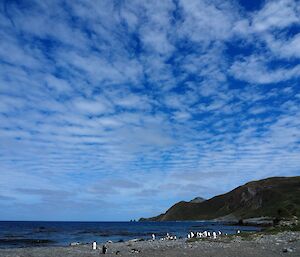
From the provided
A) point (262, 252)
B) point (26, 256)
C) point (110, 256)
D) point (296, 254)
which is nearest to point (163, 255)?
point (110, 256)

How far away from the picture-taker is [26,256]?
38.8 m

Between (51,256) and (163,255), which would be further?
(51,256)

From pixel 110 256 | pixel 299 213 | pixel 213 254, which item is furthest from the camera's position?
pixel 299 213

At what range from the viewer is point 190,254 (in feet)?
109

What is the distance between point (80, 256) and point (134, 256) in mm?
6665

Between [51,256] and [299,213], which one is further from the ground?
[299,213]

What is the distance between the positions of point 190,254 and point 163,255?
2243mm

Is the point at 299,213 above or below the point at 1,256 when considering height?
above

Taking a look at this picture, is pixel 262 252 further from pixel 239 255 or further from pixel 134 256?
pixel 134 256

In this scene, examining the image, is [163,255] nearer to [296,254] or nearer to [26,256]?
[296,254]

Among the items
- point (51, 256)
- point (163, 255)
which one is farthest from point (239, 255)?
point (51, 256)

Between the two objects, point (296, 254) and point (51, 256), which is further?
point (51, 256)

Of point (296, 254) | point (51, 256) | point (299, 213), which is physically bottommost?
point (296, 254)

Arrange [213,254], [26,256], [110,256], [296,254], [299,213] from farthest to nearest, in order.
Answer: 1. [299,213]
2. [26,256]
3. [110,256]
4. [213,254]
5. [296,254]
